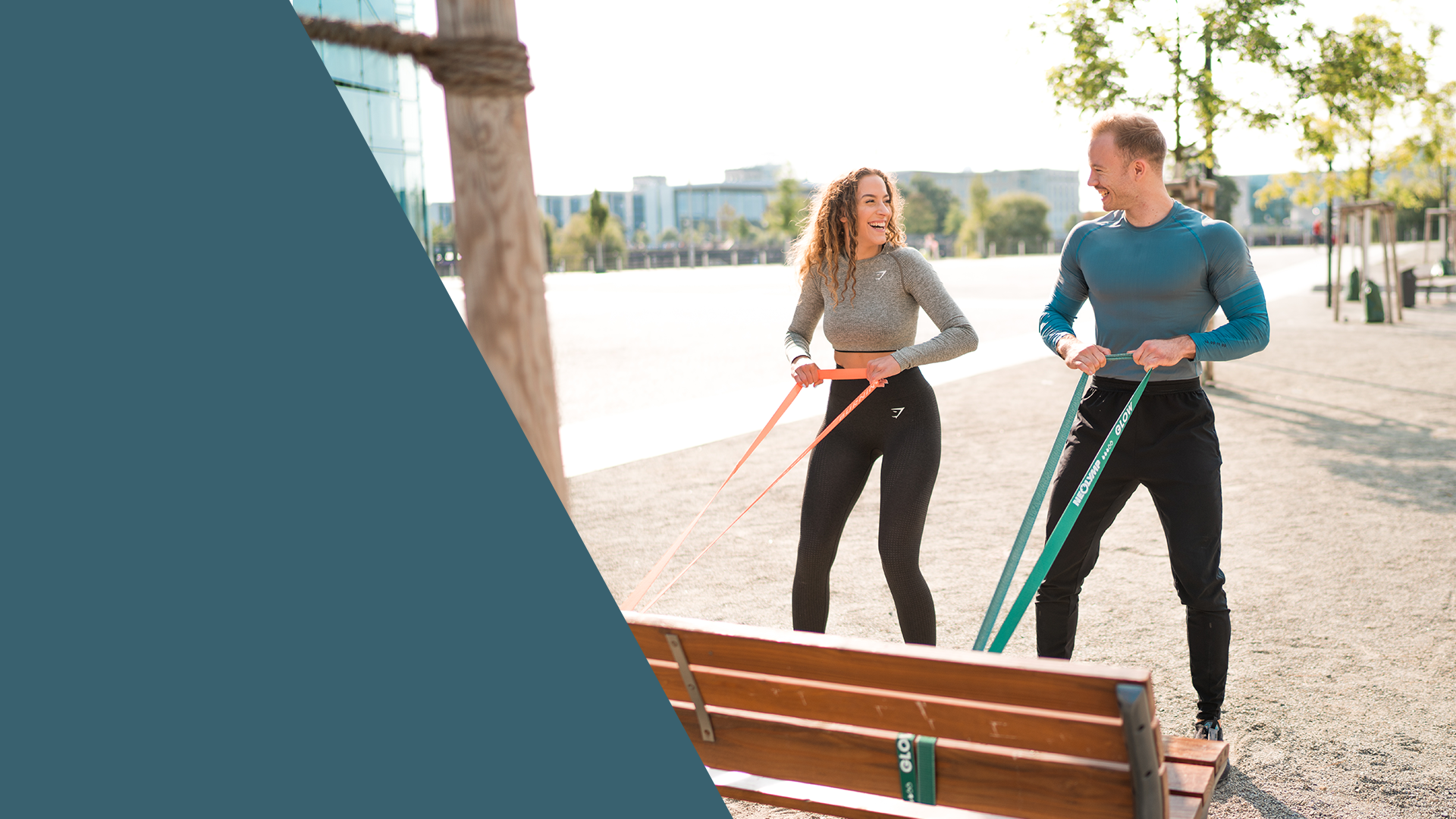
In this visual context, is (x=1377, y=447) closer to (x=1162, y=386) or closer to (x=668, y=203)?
(x=1162, y=386)

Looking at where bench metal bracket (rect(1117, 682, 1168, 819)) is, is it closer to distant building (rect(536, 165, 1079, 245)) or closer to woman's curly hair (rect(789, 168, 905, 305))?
woman's curly hair (rect(789, 168, 905, 305))

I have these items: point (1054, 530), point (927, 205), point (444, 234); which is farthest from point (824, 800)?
point (927, 205)

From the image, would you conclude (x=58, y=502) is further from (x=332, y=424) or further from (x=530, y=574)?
(x=530, y=574)

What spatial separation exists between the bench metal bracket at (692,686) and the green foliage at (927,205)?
121m

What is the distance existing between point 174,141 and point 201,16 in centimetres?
21

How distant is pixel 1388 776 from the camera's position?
3389mm

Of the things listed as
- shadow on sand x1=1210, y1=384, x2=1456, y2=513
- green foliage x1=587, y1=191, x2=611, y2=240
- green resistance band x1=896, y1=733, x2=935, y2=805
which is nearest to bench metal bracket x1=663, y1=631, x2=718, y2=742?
green resistance band x1=896, y1=733, x2=935, y2=805

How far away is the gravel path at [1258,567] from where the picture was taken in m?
3.60

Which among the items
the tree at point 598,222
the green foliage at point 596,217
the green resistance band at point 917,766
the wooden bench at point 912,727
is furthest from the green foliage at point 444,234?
the green foliage at point 596,217

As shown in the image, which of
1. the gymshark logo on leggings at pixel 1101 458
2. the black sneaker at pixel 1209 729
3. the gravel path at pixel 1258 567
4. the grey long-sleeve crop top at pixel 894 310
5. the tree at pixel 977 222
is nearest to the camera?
the gymshark logo on leggings at pixel 1101 458

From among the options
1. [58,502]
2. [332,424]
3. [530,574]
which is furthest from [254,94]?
[530,574]

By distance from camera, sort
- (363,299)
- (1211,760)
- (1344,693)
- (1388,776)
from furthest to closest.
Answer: (1344,693) → (1388,776) → (1211,760) → (363,299)

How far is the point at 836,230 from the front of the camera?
388 cm

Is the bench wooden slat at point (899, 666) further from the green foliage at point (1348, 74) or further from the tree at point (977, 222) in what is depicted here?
the tree at point (977, 222)
